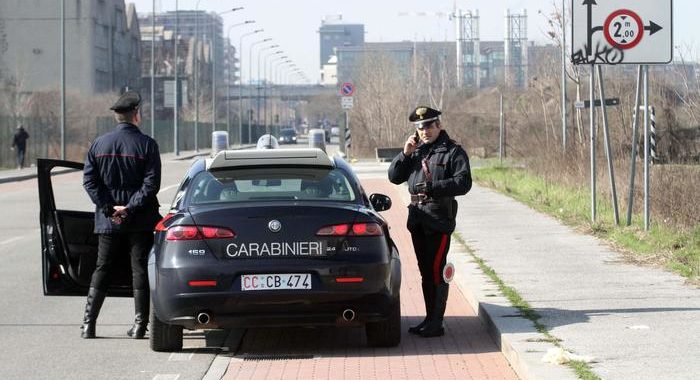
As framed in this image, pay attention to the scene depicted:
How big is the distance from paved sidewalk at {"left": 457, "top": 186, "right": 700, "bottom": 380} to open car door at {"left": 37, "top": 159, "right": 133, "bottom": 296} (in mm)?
2771

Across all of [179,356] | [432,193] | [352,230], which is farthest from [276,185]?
[179,356]

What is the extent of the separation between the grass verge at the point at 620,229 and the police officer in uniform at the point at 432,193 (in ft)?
10.2

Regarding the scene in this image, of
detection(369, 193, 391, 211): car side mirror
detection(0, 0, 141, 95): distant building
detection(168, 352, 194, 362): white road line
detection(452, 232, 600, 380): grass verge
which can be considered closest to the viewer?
detection(452, 232, 600, 380): grass verge

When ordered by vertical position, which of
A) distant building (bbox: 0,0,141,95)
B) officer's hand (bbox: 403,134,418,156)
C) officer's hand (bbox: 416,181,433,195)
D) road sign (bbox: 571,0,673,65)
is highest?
distant building (bbox: 0,0,141,95)

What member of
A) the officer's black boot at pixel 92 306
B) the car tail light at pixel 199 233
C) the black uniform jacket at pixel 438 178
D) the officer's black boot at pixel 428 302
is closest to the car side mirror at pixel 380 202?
the black uniform jacket at pixel 438 178

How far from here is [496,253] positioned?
15469 mm

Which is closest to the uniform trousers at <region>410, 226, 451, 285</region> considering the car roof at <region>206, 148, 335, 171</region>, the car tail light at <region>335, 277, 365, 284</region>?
the car roof at <region>206, 148, 335, 171</region>

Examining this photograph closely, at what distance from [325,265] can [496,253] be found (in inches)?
266

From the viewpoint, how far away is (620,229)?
691 inches

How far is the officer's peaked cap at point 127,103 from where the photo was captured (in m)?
9.85

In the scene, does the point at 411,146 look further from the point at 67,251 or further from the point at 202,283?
the point at 67,251

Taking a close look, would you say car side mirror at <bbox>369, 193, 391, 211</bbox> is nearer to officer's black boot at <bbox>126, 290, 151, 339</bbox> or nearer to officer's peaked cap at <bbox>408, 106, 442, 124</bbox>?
officer's peaked cap at <bbox>408, 106, 442, 124</bbox>

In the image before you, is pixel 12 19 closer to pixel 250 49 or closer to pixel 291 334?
pixel 250 49

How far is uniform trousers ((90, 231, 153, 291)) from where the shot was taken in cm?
984
